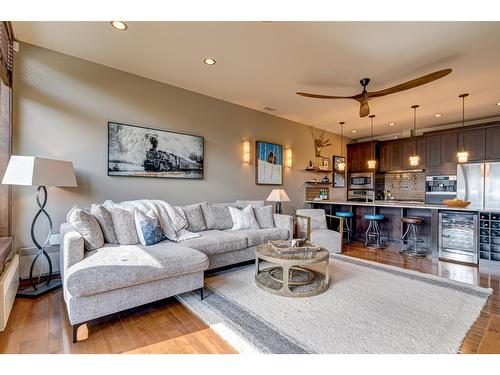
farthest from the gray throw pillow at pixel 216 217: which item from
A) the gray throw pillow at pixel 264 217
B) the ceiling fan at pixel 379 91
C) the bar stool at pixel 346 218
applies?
the bar stool at pixel 346 218

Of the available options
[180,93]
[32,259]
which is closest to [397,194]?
[180,93]

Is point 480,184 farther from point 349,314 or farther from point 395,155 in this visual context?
point 349,314

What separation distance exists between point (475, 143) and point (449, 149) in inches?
18.7

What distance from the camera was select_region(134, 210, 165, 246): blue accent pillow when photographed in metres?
2.78

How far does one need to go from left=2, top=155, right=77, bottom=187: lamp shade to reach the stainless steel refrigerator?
6.94 m

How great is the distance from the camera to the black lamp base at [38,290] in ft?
8.13

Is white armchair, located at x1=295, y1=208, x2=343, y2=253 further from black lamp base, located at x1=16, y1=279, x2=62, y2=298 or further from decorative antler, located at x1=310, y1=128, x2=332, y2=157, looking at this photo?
black lamp base, located at x1=16, y1=279, x2=62, y2=298

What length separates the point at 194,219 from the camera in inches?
141

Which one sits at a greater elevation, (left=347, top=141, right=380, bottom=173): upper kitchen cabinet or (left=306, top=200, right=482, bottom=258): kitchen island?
(left=347, top=141, right=380, bottom=173): upper kitchen cabinet

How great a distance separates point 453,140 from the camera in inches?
227

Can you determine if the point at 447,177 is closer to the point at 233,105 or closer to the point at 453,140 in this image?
the point at 453,140

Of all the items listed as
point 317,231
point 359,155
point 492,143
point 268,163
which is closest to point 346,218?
point 317,231

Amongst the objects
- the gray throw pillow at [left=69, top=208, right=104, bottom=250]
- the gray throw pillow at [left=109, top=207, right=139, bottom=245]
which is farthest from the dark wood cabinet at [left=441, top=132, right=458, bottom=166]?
the gray throw pillow at [left=69, top=208, right=104, bottom=250]

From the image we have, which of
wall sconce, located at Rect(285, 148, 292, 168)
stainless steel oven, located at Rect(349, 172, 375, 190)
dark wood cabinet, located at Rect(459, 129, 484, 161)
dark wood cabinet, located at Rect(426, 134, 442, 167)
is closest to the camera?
dark wood cabinet, located at Rect(459, 129, 484, 161)
